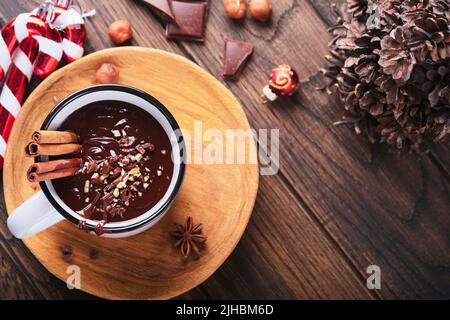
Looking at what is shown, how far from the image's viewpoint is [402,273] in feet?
4.71

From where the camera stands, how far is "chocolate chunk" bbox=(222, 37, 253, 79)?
1.40 m

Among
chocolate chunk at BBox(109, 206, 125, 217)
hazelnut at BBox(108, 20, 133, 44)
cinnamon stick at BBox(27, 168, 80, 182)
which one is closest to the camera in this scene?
cinnamon stick at BBox(27, 168, 80, 182)

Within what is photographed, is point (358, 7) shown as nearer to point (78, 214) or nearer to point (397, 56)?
point (397, 56)

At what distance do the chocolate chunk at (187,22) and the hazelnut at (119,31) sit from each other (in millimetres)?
102

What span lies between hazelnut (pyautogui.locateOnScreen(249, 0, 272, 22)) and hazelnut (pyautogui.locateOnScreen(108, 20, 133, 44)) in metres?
0.31

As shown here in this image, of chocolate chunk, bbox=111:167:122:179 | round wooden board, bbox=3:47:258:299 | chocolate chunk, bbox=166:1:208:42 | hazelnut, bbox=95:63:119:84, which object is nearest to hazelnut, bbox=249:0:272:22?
chocolate chunk, bbox=166:1:208:42

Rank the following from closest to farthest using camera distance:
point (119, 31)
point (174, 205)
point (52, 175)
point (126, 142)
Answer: point (52, 175)
point (126, 142)
point (174, 205)
point (119, 31)

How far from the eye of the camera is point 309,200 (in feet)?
→ 4.69

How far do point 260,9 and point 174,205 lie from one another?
0.53 meters

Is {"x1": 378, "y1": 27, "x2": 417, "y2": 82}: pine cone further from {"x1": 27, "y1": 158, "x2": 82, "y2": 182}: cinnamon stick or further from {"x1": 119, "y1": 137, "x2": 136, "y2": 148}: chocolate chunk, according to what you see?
{"x1": 27, "y1": 158, "x2": 82, "y2": 182}: cinnamon stick

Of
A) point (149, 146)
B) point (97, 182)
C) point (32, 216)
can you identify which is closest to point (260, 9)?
point (149, 146)

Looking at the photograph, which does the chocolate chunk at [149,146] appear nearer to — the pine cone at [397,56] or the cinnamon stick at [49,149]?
the cinnamon stick at [49,149]
